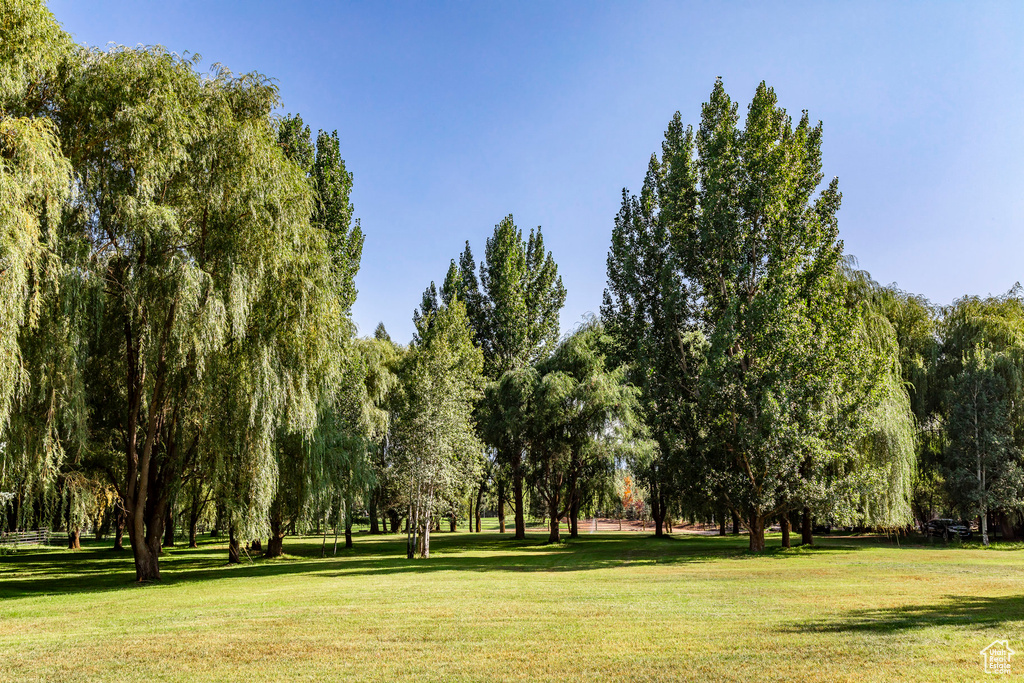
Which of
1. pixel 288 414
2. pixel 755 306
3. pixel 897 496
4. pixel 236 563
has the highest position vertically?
pixel 755 306

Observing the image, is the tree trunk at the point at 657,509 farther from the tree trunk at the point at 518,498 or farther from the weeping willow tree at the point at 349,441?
the weeping willow tree at the point at 349,441

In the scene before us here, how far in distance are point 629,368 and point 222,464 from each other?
17.7 metres

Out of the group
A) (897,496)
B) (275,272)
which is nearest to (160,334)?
(275,272)

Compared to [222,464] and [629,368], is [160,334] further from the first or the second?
[629,368]

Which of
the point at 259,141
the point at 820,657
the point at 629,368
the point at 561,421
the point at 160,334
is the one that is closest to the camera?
the point at 820,657

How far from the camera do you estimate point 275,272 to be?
62.5 feet

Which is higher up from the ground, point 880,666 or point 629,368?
point 629,368

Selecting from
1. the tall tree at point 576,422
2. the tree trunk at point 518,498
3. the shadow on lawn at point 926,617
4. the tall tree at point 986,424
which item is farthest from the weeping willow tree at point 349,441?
the tall tree at point 986,424

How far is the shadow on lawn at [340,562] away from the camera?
829 inches

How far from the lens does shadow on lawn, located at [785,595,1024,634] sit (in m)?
9.46

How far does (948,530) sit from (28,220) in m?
41.9

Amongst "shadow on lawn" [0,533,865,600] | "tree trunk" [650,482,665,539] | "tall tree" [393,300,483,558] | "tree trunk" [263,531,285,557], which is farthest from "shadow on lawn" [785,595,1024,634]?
"tree trunk" [650,482,665,539]

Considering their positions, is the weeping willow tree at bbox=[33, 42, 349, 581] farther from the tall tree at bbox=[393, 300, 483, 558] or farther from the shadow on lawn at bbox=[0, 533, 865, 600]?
the tall tree at bbox=[393, 300, 483, 558]

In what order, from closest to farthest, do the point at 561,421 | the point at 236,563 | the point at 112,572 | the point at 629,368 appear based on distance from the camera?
the point at 112,572
the point at 236,563
the point at 629,368
the point at 561,421
